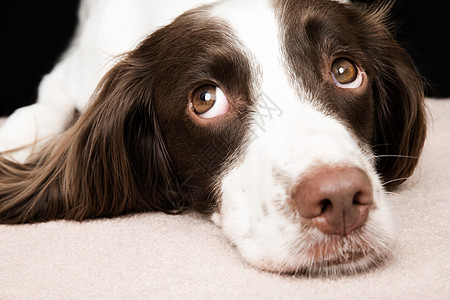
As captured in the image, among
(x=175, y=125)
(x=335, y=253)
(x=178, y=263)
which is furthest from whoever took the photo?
(x=175, y=125)

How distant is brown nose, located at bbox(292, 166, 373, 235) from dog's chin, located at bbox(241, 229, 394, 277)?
0.04 m

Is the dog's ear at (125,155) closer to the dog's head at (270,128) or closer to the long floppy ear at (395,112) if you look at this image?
the dog's head at (270,128)

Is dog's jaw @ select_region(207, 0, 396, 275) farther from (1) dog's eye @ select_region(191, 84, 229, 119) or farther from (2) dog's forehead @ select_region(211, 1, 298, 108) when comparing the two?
(1) dog's eye @ select_region(191, 84, 229, 119)

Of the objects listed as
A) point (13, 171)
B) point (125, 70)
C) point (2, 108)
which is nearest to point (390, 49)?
point (125, 70)

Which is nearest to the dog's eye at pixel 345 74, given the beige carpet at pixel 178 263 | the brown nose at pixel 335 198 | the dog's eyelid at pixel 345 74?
the dog's eyelid at pixel 345 74

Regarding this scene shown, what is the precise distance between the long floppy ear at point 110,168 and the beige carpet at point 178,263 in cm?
7

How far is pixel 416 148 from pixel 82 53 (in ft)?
6.31

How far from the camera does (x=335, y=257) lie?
171cm

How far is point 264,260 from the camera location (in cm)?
179

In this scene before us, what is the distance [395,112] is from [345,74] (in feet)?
1.85

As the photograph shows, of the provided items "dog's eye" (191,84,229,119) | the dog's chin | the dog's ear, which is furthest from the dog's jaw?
the dog's ear

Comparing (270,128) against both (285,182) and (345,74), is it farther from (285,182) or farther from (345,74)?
(345,74)

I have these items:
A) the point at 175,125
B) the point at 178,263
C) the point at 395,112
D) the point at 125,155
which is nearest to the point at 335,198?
the point at 178,263

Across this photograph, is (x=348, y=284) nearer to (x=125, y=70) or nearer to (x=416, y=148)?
(x=416, y=148)
